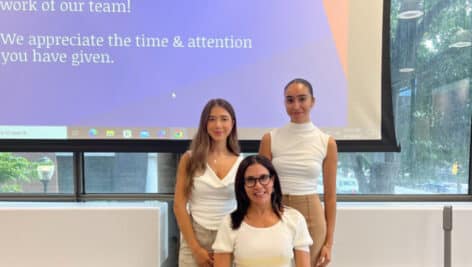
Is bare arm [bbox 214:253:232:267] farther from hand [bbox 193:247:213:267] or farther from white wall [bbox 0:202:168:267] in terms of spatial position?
white wall [bbox 0:202:168:267]

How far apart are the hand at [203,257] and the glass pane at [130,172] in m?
1.03

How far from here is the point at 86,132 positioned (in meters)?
2.22

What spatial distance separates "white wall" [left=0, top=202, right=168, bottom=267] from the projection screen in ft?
1.47

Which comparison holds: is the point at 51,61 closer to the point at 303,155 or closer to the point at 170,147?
the point at 170,147

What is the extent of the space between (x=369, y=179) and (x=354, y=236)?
1.78 ft

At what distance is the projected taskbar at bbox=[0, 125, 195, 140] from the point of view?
7.24 feet

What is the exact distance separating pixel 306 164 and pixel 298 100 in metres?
0.28

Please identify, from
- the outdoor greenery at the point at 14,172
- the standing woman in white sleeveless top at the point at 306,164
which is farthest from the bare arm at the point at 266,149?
the outdoor greenery at the point at 14,172

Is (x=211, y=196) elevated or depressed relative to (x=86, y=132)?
depressed

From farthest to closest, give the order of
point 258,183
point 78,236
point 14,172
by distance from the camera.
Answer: point 14,172 → point 78,236 → point 258,183

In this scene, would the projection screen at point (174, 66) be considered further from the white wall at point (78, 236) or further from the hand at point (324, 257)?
the hand at point (324, 257)

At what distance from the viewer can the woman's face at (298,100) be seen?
1493mm

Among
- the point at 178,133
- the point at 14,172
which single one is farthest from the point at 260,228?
the point at 14,172

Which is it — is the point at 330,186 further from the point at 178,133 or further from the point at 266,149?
the point at 178,133
